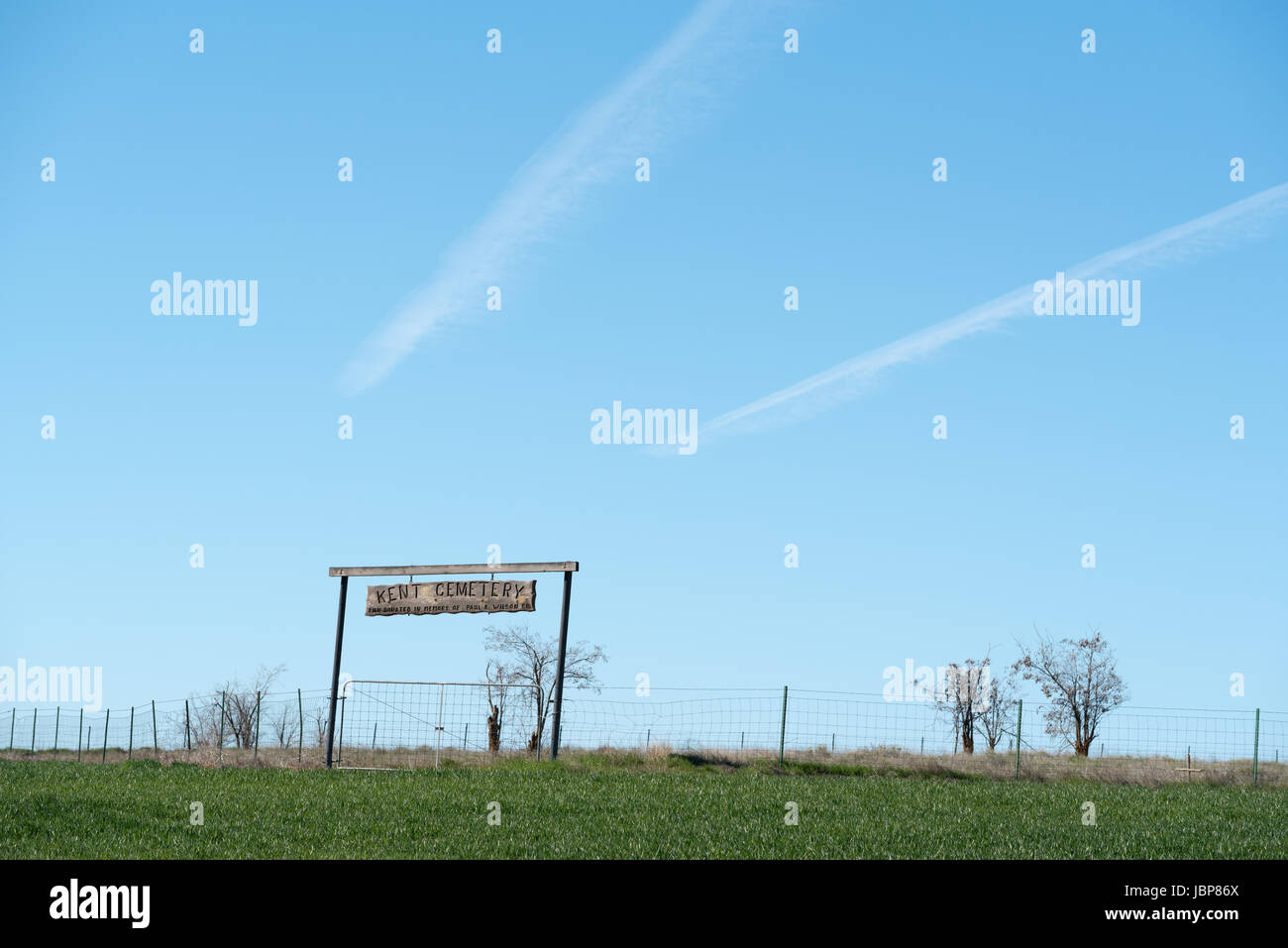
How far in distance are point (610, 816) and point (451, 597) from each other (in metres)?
10.1

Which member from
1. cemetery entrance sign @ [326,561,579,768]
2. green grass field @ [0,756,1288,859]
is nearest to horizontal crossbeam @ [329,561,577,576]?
cemetery entrance sign @ [326,561,579,768]

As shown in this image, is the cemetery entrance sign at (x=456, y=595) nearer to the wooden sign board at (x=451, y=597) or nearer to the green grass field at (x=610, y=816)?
the wooden sign board at (x=451, y=597)

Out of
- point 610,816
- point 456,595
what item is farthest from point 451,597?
point 610,816

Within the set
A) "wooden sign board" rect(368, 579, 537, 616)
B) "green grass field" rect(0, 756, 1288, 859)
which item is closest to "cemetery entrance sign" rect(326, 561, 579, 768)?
"wooden sign board" rect(368, 579, 537, 616)

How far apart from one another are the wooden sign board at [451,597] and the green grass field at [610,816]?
353 cm

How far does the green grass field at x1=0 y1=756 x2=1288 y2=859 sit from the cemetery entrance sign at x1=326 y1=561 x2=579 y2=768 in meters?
2.64

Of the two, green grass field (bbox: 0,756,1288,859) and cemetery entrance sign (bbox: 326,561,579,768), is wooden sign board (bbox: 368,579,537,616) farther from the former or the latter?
green grass field (bbox: 0,756,1288,859)

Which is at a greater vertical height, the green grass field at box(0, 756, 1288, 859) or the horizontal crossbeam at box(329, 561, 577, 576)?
the horizontal crossbeam at box(329, 561, 577, 576)

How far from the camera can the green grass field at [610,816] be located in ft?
45.3

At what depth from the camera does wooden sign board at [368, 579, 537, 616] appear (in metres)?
24.4

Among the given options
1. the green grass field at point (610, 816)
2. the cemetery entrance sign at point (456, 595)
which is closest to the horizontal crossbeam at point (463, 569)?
the cemetery entrance sign at point (456, 595)

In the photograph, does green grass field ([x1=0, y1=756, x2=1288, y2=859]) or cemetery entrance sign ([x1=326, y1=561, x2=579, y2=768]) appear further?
cemetery entrance sign ([x1=326, y1=561, x2=579, y2=768])
